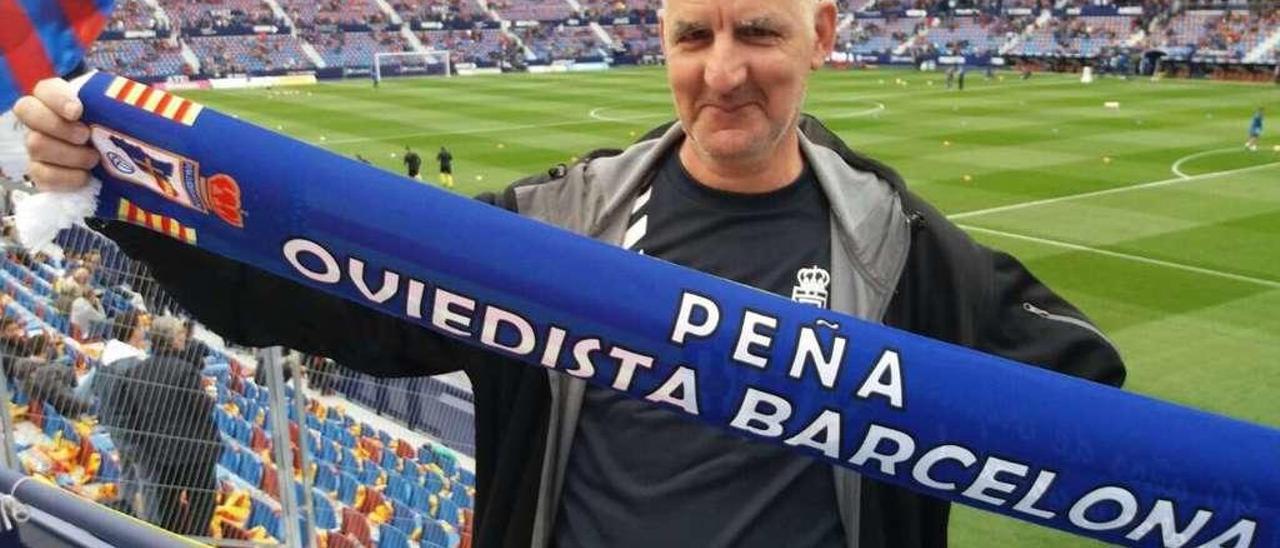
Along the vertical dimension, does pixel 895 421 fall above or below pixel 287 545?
above

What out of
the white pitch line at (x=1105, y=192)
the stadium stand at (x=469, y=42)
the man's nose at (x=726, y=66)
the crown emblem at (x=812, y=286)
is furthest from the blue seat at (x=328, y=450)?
the stadium stand at (x=469, y=42)

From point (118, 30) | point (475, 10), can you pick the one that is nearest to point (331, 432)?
point (118, 30)

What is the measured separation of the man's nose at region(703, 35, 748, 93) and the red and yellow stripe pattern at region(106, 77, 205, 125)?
43.2 inches

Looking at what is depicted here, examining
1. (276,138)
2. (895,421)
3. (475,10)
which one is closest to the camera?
(895,421)

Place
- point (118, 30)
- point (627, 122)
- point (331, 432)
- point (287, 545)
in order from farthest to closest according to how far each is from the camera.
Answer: point (118, 30) < point (627, 122) < point (331, 432) < point (287, 545)

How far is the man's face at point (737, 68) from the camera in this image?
7.47 feet

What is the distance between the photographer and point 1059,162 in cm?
2464

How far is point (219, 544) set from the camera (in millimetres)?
5914

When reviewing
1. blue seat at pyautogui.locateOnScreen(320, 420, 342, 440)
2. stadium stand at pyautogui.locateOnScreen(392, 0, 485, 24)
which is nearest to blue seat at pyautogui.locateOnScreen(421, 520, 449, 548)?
→ blue seat at pyautogui.locateOnScreen(320, 420, 342, 440)

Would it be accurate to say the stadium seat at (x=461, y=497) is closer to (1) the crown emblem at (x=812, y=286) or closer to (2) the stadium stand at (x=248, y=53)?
(1) the crown emblem at (x=812, y=286)

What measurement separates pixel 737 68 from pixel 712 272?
474 millimetres

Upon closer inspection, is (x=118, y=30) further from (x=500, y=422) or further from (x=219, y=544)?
(x=500, y=422)

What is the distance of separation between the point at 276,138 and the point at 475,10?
68.5 m

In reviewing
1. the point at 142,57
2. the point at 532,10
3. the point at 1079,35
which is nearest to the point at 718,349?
the point at 1079,35
